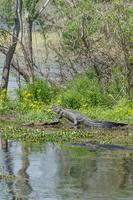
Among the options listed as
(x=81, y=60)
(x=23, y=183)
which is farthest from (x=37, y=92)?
(x=23, y=183)

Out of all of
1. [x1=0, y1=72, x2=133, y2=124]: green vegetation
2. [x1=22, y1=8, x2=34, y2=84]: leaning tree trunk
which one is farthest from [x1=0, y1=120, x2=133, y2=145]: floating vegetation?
[x1=22, y1=8, x2=34, y2=84]: leaning tree trunk

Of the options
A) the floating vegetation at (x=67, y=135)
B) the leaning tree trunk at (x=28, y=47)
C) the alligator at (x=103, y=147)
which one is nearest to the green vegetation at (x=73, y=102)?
the floating vegetation at (x=67, y=135)

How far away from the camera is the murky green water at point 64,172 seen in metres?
9.38

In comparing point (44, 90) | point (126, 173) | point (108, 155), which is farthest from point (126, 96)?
point (126, 173)

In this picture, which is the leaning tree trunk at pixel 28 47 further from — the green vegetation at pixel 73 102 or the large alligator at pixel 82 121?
the large alligator at pixel 82 121

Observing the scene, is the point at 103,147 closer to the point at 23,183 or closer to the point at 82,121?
the point at 82,121

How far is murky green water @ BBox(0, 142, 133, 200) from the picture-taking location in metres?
9.38

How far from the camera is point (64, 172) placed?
428 inches

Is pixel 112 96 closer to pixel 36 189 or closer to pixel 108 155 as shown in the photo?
pixel 108 155

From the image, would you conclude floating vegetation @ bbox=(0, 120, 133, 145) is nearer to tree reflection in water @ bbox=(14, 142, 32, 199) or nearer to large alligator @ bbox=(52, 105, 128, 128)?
large alligator @ bbox=(52, 105, 128, 128)

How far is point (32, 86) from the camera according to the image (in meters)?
20.0

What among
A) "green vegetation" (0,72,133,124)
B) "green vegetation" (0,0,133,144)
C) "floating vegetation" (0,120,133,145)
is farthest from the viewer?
"green vegetation" (0,0,133,144)

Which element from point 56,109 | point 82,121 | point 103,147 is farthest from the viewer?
point 56,109

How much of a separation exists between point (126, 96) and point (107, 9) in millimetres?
2737
